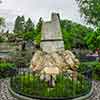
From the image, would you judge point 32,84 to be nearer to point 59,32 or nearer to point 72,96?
point 72,96

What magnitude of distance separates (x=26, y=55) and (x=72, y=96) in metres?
17.9

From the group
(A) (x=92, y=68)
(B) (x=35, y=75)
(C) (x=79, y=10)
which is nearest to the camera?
(B) (x=35, y=75)

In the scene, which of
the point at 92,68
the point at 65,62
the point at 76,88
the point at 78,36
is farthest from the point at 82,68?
the point at 78,36

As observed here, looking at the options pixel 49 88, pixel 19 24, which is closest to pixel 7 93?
pixel 49 88

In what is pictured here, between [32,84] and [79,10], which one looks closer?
[32,84]

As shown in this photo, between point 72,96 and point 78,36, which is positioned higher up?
point 78,36

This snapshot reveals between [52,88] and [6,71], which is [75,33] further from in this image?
[52,88]

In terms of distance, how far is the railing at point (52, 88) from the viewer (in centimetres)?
1025

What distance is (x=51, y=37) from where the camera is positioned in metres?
12.2

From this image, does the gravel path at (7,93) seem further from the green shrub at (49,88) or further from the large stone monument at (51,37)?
the large stone monument at (51,37)

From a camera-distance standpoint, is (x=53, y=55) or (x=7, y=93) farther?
(x=53, y=55)

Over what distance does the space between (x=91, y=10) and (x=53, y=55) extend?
11.6 metres

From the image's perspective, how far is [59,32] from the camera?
1233 centimetres

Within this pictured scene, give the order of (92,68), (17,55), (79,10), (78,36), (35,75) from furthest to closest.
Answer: (78,36) < (17,55) < (79,10) < (92,68) < (35,75)
